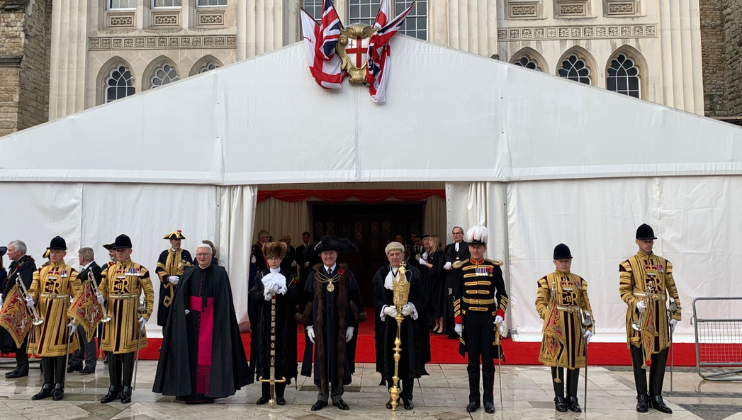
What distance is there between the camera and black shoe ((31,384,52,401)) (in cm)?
676

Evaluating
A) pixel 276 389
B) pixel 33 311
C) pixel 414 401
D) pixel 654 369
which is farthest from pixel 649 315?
pixel 33 311

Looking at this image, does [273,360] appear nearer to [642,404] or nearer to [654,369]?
[642,404]

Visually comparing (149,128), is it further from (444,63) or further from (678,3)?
(678,3)

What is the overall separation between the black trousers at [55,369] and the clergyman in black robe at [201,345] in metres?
1.24

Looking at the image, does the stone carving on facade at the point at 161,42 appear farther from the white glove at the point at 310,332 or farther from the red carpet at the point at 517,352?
the white glove at the point at 310,332

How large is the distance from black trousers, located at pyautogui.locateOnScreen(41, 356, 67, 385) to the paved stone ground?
9.5 inches

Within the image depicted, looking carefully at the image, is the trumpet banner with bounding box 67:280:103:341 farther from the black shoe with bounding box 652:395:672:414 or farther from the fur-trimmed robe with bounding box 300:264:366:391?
the black shoe with bounding box 652:395:672:414

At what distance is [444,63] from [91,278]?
6.65 metres

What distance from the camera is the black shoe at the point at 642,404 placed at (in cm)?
619

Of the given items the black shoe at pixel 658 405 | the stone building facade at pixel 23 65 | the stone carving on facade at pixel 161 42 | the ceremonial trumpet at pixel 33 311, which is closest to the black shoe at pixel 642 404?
the black shoe at pixel 658 405

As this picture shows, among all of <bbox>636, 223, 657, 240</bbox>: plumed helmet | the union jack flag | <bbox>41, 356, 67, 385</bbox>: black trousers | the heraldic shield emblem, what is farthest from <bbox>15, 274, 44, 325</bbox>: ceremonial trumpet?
<bbox>636, 223, 657, 240</bbox>: plumed helmet

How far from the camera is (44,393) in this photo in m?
6.82

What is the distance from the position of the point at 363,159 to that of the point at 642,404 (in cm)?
590

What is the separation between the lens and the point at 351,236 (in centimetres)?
1605
